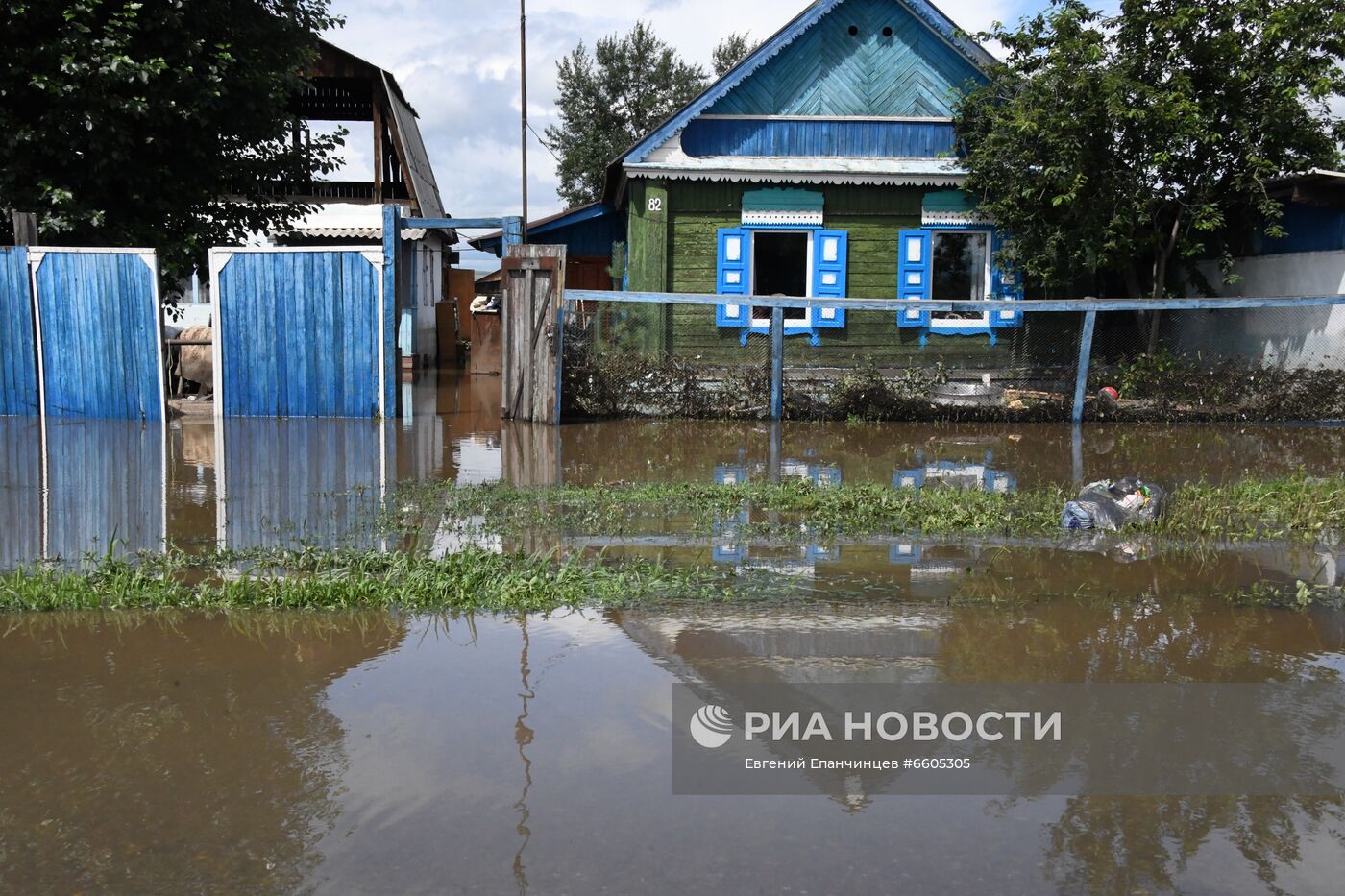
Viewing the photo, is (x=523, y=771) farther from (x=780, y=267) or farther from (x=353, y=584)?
(x=780, y=267)

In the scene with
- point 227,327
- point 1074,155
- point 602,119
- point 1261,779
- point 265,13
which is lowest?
point 1261,779

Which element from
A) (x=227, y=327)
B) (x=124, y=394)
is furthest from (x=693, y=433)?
(x=124, y=394)

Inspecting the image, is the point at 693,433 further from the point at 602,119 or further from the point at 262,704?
the point at 602,119

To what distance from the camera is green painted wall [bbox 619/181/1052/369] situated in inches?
636

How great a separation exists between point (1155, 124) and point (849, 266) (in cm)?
441

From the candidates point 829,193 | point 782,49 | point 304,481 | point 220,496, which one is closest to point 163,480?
point 220,496

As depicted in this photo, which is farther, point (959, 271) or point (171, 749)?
point (959, 271)

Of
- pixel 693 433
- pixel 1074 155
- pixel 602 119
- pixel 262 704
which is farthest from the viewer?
pixel 602 119

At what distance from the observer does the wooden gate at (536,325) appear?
1208 centimetres

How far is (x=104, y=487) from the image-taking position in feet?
27.2

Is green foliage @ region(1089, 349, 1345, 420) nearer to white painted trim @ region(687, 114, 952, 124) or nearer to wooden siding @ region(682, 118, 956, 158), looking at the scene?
wooden siding @ region(682, 118, 956, 158)

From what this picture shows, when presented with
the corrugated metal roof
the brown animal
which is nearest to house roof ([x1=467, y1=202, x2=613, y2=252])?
the corrugated metal roof

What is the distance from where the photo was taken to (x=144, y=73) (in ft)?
40.4

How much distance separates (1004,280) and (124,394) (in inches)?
442
